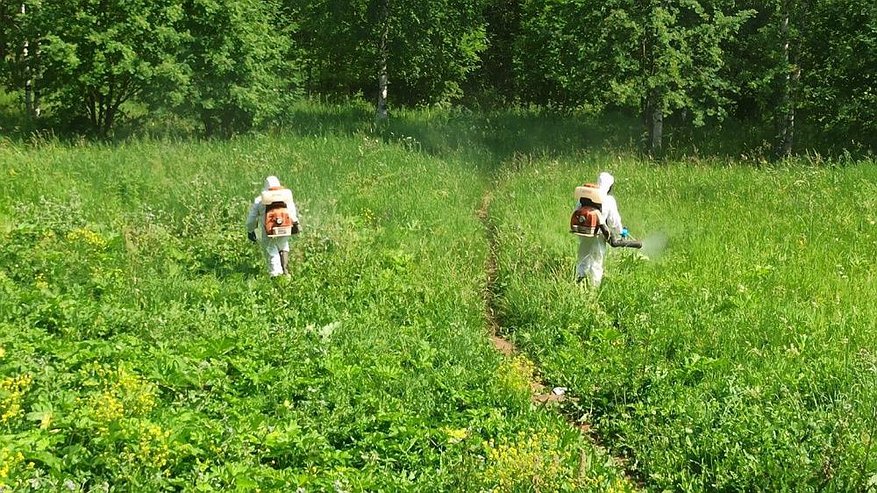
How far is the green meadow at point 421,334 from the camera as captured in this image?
440 cm

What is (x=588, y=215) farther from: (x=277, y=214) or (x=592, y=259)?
(x=277, y=214)

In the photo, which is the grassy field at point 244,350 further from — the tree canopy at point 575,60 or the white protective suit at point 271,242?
the tree canopy at point 575,60

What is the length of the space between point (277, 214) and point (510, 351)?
3327mm

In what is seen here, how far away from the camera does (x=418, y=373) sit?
5.97m

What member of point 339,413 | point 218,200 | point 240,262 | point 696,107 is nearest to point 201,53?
point 218,200

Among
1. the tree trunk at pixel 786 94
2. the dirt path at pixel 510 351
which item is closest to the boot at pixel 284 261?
the dirt path at pixel 510 351

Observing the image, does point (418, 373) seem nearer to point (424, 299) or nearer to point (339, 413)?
point (339, 413)

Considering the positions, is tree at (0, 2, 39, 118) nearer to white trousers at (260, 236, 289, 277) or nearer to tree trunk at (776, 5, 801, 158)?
white trousers at (260, 236, 289, 277)

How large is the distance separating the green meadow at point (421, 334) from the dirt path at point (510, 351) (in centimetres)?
6

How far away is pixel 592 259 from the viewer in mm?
8188

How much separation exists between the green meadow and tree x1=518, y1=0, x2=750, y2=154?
3429 mm

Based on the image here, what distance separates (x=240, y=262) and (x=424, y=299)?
265cm

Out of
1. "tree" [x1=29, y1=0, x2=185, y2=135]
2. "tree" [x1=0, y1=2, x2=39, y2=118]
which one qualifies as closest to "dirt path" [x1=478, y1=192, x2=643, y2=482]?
"tree" [x1=29, y1=0, x2=185, y2=135]

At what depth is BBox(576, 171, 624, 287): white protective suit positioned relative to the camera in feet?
26.7
